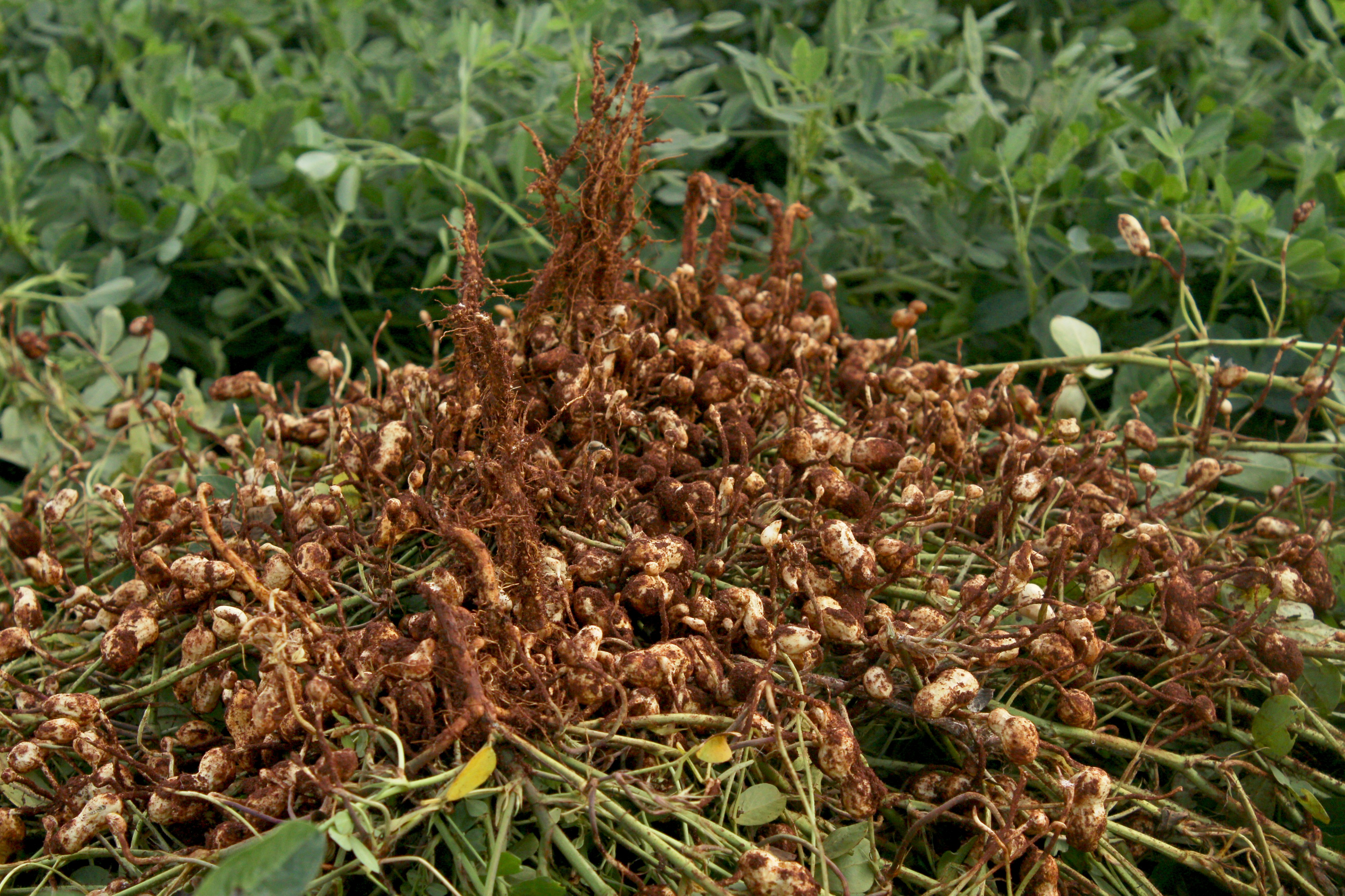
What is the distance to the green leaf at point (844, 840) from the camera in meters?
0.56

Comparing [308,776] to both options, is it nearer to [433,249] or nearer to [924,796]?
[924,796]

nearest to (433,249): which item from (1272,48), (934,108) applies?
(934,108)

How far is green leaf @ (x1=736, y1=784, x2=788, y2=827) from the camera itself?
56 cm

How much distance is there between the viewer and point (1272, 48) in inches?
63.4

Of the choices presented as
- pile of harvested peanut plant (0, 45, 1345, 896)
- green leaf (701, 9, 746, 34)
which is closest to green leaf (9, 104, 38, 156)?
pile of harvested peanut plant (0, 45, 1345, 896)

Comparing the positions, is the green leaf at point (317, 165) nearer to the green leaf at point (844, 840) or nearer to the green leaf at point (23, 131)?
the green leaf at point (23, 131)

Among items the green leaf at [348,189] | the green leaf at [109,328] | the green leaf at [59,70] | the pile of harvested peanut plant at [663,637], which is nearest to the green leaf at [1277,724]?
the pile of harvested peanut plant at [663,637]

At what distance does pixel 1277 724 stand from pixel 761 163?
105cm

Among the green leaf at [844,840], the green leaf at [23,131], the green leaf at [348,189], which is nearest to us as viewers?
the green leaf at [844,840]

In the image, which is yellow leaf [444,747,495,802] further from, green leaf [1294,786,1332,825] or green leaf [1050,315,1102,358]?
green leaf [1050,315,1102,358]

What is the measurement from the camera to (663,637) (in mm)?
611

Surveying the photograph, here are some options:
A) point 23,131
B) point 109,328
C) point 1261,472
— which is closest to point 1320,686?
point 1261,472

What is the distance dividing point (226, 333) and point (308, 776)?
→ 104cm

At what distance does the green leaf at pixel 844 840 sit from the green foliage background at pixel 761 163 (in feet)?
2.13
